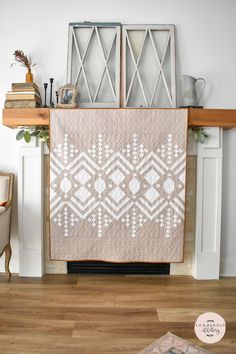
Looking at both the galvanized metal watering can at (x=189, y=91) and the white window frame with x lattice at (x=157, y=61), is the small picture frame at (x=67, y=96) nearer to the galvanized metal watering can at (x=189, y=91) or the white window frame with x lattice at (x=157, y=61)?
the white window frame with x lattice at (x=157, y=61)

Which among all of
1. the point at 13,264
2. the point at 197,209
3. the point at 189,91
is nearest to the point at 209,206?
the point at 197,209

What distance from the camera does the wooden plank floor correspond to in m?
1.60

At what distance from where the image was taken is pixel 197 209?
101 inches

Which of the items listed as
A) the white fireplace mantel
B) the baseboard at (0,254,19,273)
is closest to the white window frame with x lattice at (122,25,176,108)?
the white fireplace mantel

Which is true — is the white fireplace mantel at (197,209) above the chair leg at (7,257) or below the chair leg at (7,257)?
above

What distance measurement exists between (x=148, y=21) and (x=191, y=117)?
0.91 meters

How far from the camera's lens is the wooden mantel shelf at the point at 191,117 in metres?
2.40

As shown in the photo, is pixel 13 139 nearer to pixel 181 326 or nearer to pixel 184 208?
pixel 184 208

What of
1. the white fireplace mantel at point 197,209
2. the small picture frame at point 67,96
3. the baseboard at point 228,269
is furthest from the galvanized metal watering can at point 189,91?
the baseboard at point 228,269

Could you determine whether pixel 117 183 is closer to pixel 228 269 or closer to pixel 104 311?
pixel 104 311

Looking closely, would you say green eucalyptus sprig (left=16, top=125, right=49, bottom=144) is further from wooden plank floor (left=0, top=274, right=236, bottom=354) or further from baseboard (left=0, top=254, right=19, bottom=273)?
wooden plank floor (left=0, top=274, right=236, bottom=354)

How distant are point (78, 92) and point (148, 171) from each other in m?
0.87

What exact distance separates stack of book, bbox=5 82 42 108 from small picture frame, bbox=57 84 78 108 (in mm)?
202

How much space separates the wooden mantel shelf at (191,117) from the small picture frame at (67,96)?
134mm
